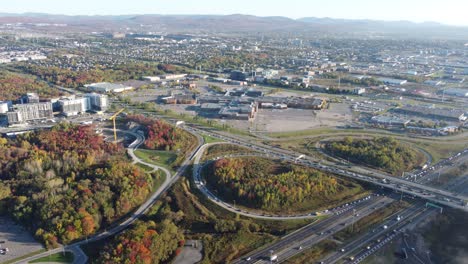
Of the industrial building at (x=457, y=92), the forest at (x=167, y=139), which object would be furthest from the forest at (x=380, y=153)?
the industrial building at (x=457, y=92)

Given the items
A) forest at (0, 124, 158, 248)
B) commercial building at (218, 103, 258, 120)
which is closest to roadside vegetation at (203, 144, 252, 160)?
forest at (0, 124, 158, 248)

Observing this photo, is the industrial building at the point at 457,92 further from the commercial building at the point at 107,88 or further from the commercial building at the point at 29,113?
the commercial building at the point at 29,113

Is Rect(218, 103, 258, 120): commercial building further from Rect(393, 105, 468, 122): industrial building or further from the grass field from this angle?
the grass field

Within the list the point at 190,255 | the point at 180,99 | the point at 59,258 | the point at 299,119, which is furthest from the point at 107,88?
the point at 190,255

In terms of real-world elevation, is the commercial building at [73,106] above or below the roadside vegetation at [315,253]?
above

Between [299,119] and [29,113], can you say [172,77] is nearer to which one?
[29,113]

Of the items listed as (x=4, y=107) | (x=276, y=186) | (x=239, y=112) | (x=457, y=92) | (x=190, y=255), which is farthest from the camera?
(x=457, y=92)
